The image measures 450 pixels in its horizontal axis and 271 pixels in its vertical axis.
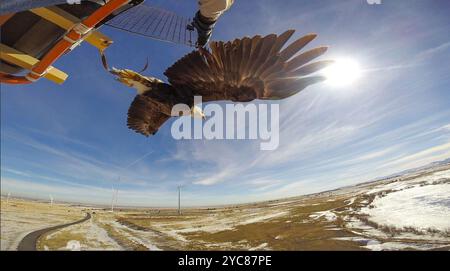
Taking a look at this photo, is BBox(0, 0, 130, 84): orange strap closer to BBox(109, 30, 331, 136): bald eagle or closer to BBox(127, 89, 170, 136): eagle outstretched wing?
BBox(109, 30, 331, 136): bald eagle

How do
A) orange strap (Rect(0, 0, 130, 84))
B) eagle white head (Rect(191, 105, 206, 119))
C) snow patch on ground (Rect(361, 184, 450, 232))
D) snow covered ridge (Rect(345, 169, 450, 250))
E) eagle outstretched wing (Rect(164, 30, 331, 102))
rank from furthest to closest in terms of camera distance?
snow patch on ground (Rect(361, 184, 450, 232)) < snow covered ridge (Rect(345, 169, 450, 250)) < eagle white head (Rect(191, 105, 206, 119)) < eagle outstretched wing (Rect(164, 30, 331, 102)) < orange strap (Rect(0, 0, 130, 84))

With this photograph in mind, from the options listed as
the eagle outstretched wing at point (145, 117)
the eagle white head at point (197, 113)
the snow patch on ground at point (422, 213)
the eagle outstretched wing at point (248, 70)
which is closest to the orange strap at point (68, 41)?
the eagle outstretched wing at point (248, 70)

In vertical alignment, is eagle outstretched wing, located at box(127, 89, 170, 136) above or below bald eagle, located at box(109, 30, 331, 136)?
below

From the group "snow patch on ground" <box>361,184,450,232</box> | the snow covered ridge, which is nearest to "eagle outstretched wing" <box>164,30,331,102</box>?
the snow covered ridge

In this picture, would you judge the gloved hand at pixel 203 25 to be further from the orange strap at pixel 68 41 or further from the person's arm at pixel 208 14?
the orange strap at pixel 68 41

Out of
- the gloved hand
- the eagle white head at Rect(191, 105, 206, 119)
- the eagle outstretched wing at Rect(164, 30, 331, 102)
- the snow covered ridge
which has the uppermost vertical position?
the eagle outstretched wing at Rect(164, 30, 331, 102)

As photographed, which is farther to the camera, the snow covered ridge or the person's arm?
the snow covered ridge

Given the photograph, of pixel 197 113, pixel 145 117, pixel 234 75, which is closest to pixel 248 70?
pixel 234 75
